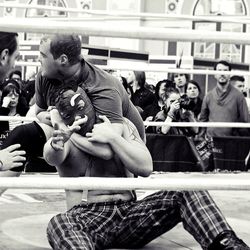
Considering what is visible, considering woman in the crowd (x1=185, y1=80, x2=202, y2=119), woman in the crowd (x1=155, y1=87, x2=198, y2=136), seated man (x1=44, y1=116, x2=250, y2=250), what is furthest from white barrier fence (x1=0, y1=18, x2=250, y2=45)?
woman in the crowd (x1=185, y1=80, x2=202, y2=119)

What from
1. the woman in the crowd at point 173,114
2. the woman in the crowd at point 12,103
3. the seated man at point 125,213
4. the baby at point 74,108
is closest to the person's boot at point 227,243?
the seated man at point 125,213

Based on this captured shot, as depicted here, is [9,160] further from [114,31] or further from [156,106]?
[156,106]

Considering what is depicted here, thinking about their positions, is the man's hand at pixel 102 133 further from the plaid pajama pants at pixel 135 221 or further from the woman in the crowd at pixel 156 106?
the woman in the crowd at pixel 156 106

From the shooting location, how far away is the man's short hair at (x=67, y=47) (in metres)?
2.73

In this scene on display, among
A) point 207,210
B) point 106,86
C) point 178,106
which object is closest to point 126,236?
point 207,210

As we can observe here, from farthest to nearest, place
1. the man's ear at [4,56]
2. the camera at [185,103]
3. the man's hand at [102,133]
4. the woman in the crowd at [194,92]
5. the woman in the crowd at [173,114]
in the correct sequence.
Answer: the woman in the crowd at [194,92] < the camera at [185,103] < the woman in the crowd at [173,114] < the man's ear at [4,56] < the man's hand at [102,133]

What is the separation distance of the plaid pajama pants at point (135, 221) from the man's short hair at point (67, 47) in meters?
0.58

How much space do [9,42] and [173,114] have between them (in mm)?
2918

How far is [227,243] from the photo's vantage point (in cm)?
231

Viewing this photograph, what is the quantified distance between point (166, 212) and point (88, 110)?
46cm

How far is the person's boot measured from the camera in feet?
7.55

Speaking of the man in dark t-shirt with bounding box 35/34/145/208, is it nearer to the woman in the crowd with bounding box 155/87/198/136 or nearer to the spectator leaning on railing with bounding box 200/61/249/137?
the woman in the crowd with bounding box 155/87/198/136

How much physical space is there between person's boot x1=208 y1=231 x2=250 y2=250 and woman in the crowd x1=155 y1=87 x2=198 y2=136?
3076 millimetres

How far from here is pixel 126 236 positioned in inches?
101
